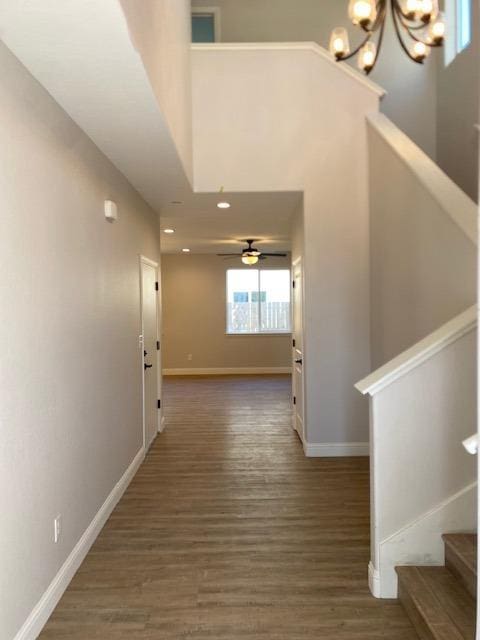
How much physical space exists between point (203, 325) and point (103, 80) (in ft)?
27.6

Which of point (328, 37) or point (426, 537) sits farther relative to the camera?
point (328, 37)

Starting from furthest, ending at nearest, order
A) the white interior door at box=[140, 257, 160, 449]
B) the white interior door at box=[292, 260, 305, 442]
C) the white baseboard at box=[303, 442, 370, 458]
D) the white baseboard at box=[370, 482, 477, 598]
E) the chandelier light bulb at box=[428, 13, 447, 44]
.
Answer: the white interior door at box=[292, 260, 305, 442]
the white interior door at box=[140, 257, 160, 449]
the white baseboard at box=[303, 442, 370, 458]
the chandelier light bulb at box=[428, 13, 447, 44]
the white baseboard at box=[370, 482, 477, 598]

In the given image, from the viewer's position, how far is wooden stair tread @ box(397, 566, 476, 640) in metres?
1.89

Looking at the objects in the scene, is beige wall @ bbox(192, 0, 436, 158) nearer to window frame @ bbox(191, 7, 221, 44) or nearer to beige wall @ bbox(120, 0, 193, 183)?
window frame @ bbox(191, 7, 221, 44)

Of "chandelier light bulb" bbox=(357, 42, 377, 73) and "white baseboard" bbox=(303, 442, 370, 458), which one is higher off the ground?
"chandelier light bulb" bbox=(357, 42, 377, 73)

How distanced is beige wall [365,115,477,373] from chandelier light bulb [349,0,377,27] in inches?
37.0

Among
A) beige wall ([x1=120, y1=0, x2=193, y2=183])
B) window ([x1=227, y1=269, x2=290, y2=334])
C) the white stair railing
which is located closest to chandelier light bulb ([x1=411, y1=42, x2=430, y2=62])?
beige wall ([x1=120, y1=0, x2=193, y2=183])

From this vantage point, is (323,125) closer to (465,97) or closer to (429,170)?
(429,170)

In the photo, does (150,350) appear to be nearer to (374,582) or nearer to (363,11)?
(374,582)

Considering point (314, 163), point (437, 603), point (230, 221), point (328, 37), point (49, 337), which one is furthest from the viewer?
point (328, 37)

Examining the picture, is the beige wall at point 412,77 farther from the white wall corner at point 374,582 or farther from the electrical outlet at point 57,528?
the electrical outlet at point 57,528

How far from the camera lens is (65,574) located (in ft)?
8.14

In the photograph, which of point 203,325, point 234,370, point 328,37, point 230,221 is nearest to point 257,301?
point 203,325

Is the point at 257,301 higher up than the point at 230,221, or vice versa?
the point at 230,221
